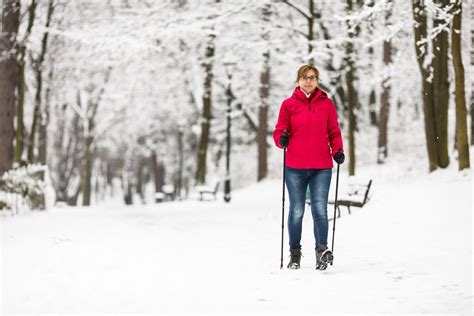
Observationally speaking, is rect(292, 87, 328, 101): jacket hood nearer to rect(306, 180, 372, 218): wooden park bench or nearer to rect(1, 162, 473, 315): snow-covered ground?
rect(1, 162, 473, 315): snow-covered ground

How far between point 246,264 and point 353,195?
518 cm

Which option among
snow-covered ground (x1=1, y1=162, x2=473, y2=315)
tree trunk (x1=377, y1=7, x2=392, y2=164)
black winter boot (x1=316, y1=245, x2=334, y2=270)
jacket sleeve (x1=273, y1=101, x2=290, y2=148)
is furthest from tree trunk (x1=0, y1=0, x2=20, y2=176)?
tree trunk (x1=377, y1=7, x2=392, y2=164)

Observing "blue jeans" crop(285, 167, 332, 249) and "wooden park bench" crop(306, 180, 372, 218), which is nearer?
"blue jeans" crop(285, 167, 332, 249)

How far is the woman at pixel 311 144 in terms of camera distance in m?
6.02

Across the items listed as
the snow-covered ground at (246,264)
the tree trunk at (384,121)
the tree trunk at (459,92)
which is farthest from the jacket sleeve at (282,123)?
the tree trunk at (384,121)

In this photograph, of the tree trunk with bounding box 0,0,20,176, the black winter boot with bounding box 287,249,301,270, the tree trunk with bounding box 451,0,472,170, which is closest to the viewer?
the black winter boot with bounding box 287,249,301,270

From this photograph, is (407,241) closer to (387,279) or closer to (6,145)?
(387,279)

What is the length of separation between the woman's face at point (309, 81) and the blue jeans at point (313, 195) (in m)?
0.88

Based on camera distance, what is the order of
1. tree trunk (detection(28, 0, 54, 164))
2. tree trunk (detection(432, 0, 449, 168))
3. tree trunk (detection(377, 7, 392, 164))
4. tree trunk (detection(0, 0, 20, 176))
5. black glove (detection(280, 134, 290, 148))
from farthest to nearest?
tree trunk (detection(377, 7, 392, 164)) → tree trunk (detection(28, 0, 54, 164)) → tree trunk (detection(0, 0, 20, 176)) → tree trunk (detection(432, 0, 449, 168)) → black glove (detection(280, 134, 290, 148))

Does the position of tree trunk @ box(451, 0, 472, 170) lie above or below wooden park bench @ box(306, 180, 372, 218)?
above

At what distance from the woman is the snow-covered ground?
65 cm

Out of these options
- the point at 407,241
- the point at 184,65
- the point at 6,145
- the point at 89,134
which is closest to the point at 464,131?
the point at 407,241

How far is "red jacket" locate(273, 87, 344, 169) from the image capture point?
6.01 meters

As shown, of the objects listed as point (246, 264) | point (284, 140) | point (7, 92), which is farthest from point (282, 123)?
point (7, 92)
